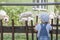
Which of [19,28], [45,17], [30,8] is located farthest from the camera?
[30,8]

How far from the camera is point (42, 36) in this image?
15.2 ft

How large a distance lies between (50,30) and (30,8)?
1075cm

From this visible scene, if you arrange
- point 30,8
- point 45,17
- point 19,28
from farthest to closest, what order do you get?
point 30,8
point 19,28
point 45,17

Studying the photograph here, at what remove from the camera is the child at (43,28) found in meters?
4.59

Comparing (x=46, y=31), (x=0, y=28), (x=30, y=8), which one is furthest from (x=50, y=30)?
(x=30, y=8)

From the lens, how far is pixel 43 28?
15.2 feet

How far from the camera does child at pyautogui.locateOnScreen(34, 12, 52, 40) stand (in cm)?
459

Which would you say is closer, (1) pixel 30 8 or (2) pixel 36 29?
(2) pixel 36 29

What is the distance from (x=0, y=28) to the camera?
15.9ft

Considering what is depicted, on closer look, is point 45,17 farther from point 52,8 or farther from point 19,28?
point 52,8

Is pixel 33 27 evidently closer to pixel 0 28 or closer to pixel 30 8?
pixel 0 28

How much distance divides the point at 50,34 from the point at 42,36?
0.89 feet

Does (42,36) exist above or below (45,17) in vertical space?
below

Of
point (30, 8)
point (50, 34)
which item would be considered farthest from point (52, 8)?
point (50, 34)
